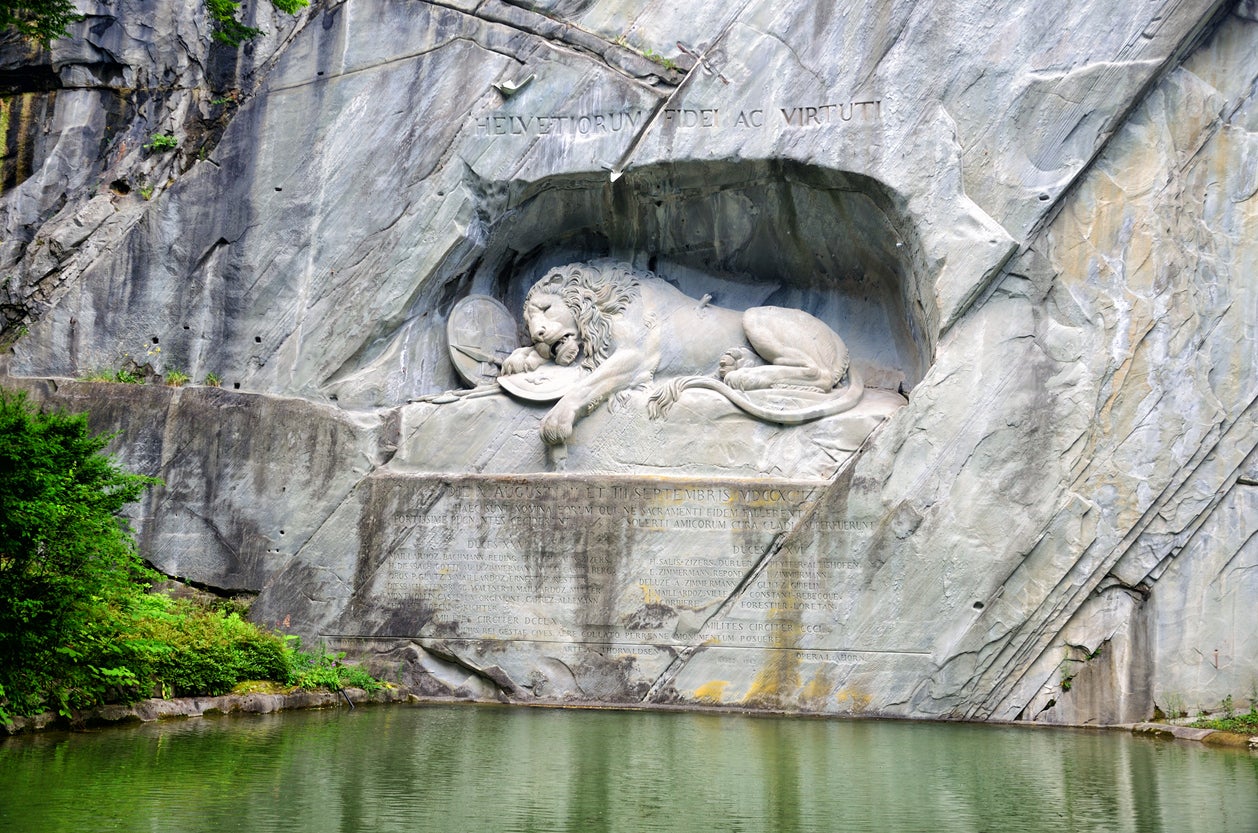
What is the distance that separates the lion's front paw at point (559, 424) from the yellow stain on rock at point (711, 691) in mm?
2553

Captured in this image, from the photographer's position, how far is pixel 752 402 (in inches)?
465

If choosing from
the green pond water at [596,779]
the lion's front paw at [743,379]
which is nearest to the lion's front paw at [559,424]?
the lion's front paw at [743,379]

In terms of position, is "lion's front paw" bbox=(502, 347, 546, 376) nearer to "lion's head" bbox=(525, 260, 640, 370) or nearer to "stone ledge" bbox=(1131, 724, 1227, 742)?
"lion's head" bbox=(525, 260, 640, 370)

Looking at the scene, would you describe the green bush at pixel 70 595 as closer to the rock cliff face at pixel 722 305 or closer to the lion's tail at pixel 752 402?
the rock cliff face at pixel 722 305

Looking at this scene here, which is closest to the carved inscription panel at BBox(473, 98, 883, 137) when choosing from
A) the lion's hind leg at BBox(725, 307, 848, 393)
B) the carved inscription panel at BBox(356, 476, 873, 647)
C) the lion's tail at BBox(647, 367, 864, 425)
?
the lion's hind leg at BBox(725, 307, 848, 393)

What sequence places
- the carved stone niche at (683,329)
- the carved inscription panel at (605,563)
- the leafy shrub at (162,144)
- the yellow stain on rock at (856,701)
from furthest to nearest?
the leafy shrub at (162,144) < the carved stone niche at (683,329) < the carved inscription panel at (605,563) < the yellow stain on rock at (856,701)

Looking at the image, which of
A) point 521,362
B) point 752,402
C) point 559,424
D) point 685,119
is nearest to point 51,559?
point 559,424

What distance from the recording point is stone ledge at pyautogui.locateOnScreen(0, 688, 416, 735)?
804cm

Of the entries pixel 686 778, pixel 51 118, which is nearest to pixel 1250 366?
pixel 686 778

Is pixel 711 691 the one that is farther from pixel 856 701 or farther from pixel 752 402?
pixel 752 402

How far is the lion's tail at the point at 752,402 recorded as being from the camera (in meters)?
11.7

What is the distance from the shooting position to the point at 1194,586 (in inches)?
424

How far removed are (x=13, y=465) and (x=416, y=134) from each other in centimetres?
582

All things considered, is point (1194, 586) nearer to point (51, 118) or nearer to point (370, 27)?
point (370, 27)
